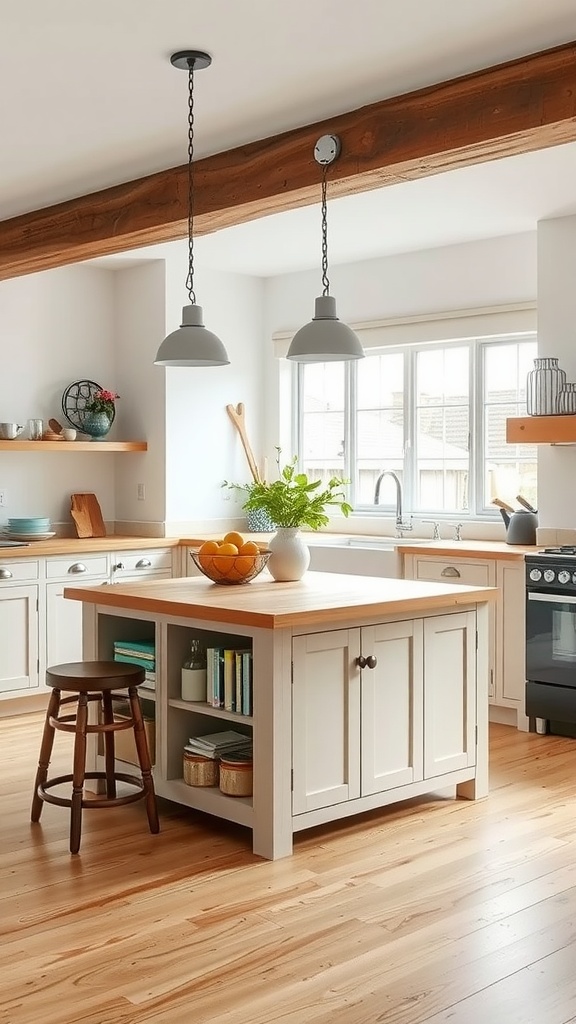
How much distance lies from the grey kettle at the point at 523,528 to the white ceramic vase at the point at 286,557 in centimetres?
172

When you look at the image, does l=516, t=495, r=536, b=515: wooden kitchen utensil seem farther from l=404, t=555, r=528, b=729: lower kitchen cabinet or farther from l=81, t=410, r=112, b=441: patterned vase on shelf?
l=81, t=410, r=112, b=441: patterned vase on shelf

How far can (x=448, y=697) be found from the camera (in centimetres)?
418

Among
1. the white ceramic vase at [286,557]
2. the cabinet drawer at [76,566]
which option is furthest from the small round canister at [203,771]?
the cabinet drawer at [76,566]

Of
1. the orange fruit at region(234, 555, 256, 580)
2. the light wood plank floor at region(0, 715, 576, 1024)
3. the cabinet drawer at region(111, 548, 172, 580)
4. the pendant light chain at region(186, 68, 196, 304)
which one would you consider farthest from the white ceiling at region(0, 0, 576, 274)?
the light wood plank floor at region(0, 715, 576, 1024)

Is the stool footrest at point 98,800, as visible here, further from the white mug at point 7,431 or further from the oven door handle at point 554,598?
the white mug at point 7,431

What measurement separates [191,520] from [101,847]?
3.47 meters

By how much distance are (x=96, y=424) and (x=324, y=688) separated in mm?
3418

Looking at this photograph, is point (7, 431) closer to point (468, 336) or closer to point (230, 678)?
point (468, 336)

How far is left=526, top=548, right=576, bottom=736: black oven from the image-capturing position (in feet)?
17.1

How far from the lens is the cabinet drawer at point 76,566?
19.8 feet

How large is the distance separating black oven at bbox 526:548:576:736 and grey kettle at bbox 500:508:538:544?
35 cm

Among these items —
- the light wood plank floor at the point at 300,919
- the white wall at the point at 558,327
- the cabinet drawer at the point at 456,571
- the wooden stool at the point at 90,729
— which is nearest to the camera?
the light wood plank floor at the point at 300,919

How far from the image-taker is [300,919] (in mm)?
3104

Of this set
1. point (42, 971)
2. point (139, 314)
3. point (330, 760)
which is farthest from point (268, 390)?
point (42, 971)
